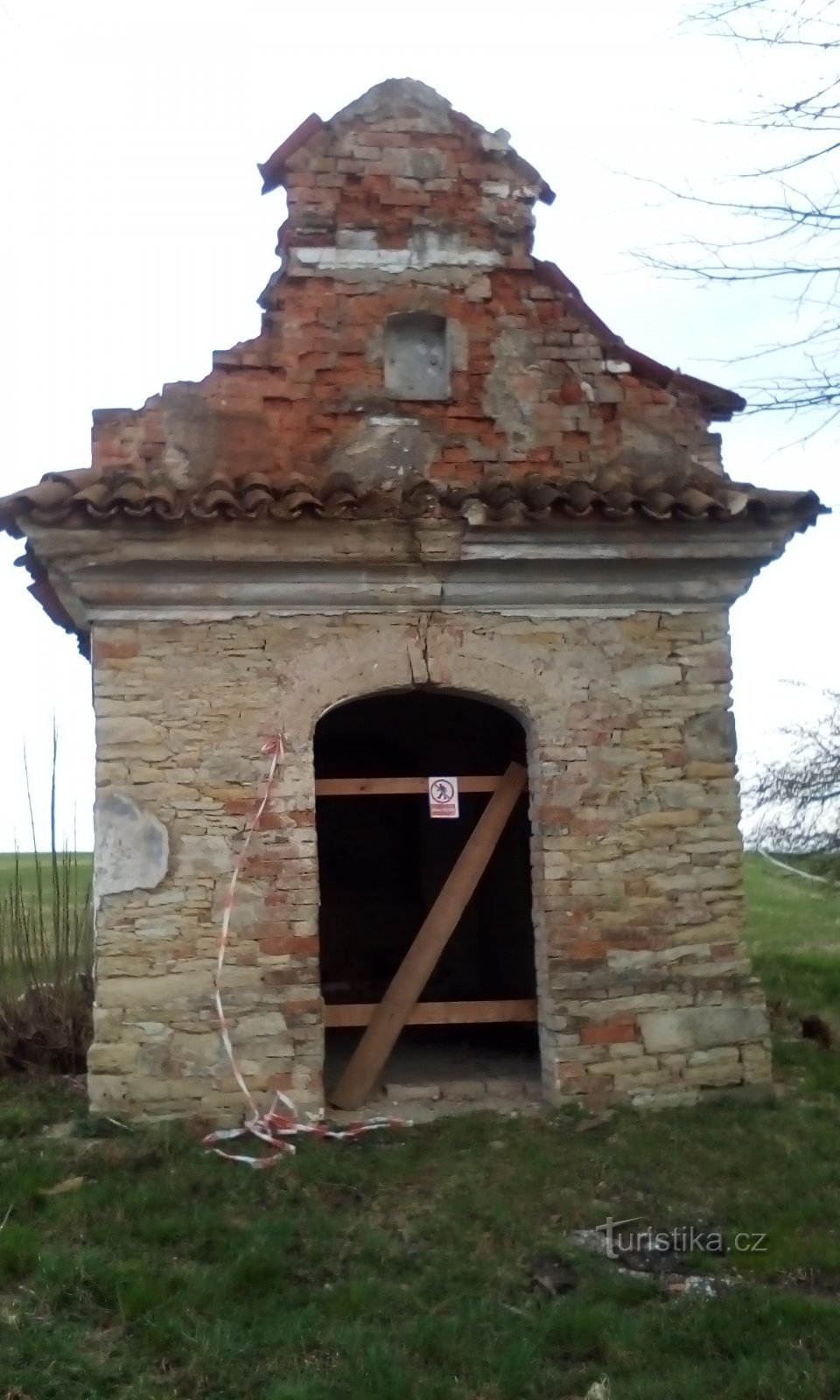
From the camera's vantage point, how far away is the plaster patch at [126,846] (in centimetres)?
650

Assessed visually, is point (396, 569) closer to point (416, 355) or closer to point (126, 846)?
point (416, 355)

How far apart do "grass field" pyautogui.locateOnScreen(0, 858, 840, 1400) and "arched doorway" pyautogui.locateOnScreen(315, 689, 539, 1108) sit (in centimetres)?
134

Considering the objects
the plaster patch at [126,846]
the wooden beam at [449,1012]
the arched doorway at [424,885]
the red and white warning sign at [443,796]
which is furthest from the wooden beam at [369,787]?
the wooden beam at [449,1012]

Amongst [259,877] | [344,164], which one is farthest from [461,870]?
[344,164]

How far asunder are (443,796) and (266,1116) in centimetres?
193

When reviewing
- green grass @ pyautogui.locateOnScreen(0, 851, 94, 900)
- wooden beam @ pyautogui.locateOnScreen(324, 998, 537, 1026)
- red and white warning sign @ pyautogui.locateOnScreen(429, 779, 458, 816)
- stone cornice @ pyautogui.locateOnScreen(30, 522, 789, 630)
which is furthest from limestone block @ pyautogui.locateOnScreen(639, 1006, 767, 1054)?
green grass @ pyautogui.locateOnScreen(0, 851, 94, 900)

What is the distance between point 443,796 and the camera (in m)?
6.97

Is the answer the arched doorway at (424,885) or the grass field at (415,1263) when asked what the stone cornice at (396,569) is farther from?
the grass field at (415,1263)

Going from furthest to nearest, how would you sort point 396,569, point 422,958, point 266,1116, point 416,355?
point 416,355 < point 422,958 < point 396,569 < point 266,1116

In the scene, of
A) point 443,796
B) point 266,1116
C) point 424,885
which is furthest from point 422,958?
point 424,885

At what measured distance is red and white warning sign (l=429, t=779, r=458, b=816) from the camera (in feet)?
22.7

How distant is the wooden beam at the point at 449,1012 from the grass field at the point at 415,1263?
24.3 inches

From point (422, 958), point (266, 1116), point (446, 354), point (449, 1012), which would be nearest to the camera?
point (266, 1116)

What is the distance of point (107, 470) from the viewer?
6.81 m
